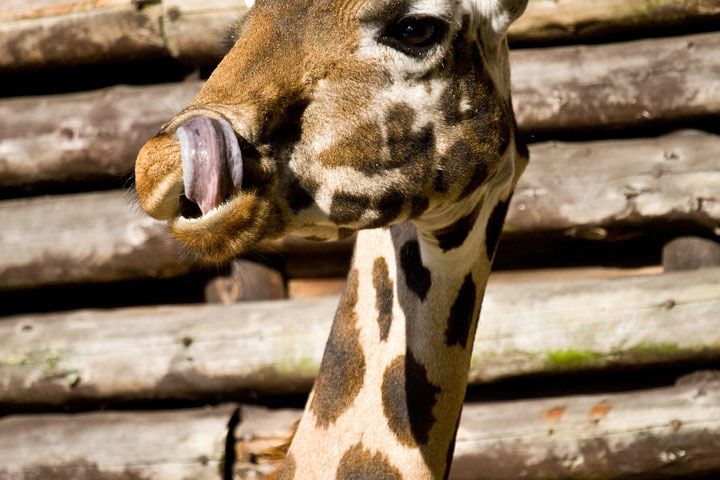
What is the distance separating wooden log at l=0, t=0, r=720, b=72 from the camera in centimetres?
311

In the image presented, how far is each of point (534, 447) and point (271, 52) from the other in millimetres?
1893

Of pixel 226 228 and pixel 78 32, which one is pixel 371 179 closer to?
pixel 226 228

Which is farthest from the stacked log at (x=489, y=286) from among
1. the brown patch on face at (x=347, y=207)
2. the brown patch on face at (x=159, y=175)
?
the brown patch on face at (x=159, y=175)

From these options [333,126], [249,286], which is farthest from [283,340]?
[333,126]

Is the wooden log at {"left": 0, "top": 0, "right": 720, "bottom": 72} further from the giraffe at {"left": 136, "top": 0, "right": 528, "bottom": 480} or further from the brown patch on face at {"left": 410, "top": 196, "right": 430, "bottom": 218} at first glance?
the brown patch on face at {"left": 410, "top": 196, "right": 430, "bottom": 218}

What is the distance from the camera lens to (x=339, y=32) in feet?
4.77

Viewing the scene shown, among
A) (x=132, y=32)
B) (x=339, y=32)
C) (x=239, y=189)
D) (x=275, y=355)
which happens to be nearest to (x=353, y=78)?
(x=339, y=32)

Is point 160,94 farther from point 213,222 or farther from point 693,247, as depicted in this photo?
point 213,222

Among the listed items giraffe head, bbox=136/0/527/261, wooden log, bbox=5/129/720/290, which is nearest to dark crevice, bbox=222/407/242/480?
wooden log, bbox=5/129/720/290

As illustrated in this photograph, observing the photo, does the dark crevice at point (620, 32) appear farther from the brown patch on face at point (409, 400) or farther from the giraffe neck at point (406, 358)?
the brown patch on face at point (409, 400)

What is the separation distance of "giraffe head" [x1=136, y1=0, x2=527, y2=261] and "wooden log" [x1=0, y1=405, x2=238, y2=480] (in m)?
1.63

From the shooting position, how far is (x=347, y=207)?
1507 millimetres

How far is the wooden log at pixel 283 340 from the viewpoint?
117 inches

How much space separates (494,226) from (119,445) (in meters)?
1.76
